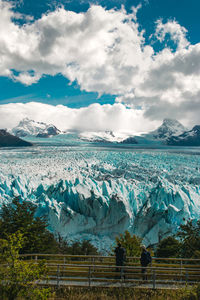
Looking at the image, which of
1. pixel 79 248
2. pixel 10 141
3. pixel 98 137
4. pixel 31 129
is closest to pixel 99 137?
pixel 98 137

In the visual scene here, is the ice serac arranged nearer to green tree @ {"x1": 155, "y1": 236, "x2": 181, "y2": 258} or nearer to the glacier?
the glacier

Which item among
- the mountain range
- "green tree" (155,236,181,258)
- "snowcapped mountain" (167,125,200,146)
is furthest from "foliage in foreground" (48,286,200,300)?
"snowcapped mountain" (167,125,200,146)

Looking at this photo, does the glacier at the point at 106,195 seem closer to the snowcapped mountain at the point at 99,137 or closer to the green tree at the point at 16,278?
the green tree at the point at 16,278

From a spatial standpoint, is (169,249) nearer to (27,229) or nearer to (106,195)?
(27,229)

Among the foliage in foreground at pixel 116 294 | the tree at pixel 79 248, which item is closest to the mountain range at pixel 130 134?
the tree at pixel 79 248

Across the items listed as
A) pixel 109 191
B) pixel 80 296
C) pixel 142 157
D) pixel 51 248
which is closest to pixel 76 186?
pixel 109 191

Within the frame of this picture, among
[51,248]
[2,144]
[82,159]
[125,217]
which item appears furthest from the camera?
[2,144]

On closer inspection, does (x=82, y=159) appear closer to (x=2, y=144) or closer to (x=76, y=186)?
(x=76, y=186)
